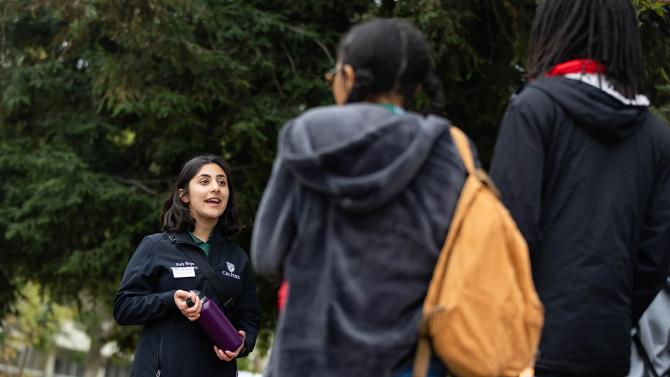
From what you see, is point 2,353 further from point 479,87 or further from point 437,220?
point 437,220

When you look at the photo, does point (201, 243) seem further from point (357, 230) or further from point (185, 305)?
point (357, 230)

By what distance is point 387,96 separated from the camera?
3.34 metres

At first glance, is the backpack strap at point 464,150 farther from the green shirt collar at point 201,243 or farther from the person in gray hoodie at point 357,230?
the green shirt collar at point 201,243

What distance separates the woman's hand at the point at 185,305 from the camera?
5621mm

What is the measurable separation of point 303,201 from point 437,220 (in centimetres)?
40

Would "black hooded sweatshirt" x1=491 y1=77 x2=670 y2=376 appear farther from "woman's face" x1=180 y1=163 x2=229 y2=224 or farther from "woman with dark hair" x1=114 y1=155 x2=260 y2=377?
"woman's face" x1=180 y1=163 x2=229 y2=224

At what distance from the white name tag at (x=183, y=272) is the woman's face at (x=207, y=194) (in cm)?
40

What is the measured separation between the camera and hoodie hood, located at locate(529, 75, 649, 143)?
3779mm

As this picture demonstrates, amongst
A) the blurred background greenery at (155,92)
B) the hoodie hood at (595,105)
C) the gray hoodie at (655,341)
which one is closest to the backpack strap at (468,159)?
the hoodie hood at (595,105)

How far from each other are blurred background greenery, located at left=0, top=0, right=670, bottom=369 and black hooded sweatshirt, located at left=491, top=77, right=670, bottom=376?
612cm

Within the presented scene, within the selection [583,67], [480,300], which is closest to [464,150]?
[480,300]

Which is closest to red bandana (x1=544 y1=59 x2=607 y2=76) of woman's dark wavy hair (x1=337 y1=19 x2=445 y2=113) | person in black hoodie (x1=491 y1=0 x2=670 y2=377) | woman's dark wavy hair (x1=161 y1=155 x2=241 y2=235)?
person in black hoodie (x1=491 y1=0 x2=670 y2=377)

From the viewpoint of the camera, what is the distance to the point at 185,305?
5629 millimetres

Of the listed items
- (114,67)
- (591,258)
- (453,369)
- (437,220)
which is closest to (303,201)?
(437,220)
